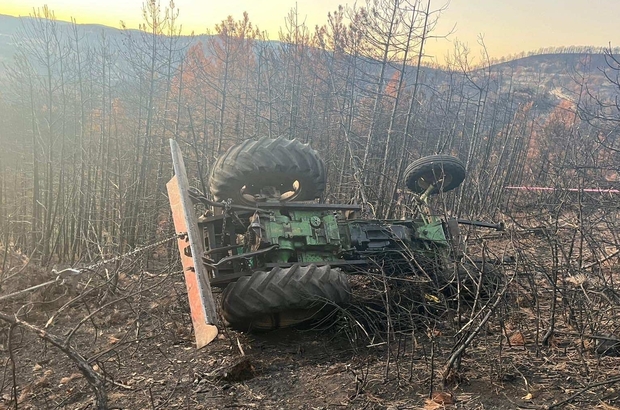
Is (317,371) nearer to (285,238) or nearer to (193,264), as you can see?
(193,264)

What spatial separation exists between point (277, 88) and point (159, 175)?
307 inches

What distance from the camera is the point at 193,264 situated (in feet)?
13.7

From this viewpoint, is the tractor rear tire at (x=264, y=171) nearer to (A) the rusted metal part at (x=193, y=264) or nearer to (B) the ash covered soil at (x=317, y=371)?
(A) the rusted metal part at (x=193, y=264)

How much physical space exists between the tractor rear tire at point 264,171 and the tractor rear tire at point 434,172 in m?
1.27

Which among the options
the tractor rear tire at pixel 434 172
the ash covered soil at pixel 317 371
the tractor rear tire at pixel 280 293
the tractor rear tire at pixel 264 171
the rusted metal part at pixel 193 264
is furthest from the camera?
the tractor rear tire at pixel 434 172

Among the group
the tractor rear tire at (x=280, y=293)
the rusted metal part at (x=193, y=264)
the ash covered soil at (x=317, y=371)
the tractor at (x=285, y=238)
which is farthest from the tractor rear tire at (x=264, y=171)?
the ash covered soil at (x=317, y=371)

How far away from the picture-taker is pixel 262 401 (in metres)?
3.28

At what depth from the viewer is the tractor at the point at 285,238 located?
437cm

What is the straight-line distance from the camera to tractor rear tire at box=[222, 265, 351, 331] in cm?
432

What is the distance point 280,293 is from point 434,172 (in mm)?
2927

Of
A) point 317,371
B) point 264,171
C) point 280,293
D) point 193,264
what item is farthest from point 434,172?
point 193,264

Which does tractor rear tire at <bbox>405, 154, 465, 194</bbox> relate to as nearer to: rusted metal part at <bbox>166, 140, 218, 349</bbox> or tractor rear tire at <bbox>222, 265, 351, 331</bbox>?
tractor rear tire at <bbox>222, 265, 351, 331</bbox>

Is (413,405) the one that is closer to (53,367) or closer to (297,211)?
(297,211)

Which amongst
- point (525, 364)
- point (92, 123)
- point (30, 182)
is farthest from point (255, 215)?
point (30, 182)
